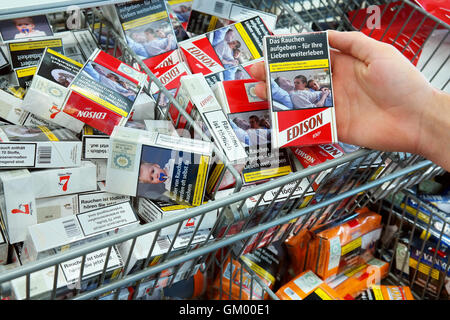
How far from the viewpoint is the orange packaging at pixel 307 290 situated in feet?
5.19

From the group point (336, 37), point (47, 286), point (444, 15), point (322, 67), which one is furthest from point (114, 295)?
point (444, 15)

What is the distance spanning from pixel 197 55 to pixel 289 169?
492 millimetres

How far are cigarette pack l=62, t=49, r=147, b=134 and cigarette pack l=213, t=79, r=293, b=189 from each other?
25cm

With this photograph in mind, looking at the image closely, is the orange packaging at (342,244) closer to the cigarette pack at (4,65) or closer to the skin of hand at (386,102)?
the skin of hand at (386,102)

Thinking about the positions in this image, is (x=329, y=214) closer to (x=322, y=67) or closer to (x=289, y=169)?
(x=289, y=169)

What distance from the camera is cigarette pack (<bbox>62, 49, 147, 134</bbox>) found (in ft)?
3.90

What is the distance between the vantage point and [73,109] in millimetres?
1193

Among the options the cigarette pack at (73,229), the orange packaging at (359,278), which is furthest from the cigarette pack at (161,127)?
the orange packaging at (359,278)

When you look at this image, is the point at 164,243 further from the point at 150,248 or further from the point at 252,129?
the point at 252,129

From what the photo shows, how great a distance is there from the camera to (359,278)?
1796 millimetres

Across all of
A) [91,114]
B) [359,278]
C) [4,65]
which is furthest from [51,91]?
[359,278]

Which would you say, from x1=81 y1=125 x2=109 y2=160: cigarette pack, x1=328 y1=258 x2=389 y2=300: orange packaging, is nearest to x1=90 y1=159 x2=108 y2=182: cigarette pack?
x1=81 y1=125 x2=109 y2=160: cigarette pack

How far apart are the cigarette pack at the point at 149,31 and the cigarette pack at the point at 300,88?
42cm

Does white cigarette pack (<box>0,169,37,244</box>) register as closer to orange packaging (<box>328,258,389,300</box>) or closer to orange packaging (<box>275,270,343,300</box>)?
orange packaging (<box>275,270,343,300</box>)
